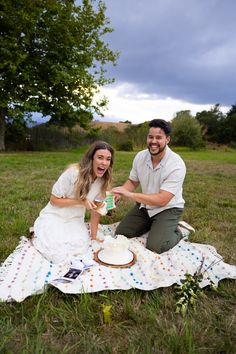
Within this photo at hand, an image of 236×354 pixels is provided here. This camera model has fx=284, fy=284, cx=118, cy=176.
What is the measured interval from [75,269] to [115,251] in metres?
0.44

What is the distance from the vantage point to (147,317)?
2166 millimetres

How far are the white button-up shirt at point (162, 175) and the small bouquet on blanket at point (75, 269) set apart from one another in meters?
1.23

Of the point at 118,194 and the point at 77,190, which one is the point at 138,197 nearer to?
the point at 118,194

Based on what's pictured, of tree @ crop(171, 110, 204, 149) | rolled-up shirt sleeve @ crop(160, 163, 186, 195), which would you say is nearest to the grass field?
rolled-up shirt sleeve @ crop(160, 163, 186, 195)

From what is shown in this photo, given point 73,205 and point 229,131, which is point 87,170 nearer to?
point 73,205

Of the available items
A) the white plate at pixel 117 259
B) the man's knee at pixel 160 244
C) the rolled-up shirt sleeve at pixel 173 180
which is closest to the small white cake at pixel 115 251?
the white plate at pixel 117 259

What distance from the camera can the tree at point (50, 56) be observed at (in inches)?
570

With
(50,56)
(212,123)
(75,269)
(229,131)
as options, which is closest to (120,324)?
(75,269)

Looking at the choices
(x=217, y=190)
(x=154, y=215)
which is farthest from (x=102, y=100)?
(x=154, y=215)

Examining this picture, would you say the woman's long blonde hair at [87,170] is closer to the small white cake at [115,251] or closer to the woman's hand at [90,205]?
the woman's hand at [90,205]

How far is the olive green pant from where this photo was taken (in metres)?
3.45

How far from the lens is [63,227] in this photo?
334 cm

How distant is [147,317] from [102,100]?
17095 mm

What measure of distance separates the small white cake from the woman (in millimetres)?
367
